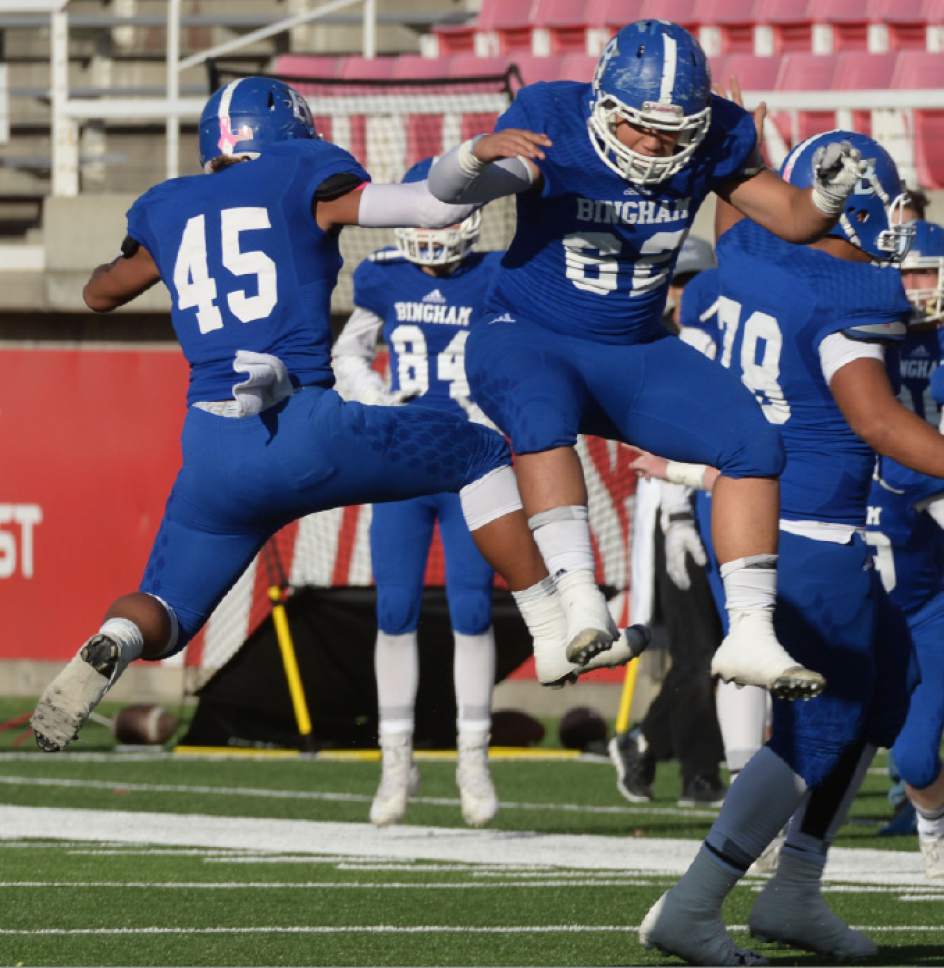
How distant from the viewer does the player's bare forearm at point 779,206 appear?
5441 mm

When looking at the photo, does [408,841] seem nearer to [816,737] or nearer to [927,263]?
[927,263]

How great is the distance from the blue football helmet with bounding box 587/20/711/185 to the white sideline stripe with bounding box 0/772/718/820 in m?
3.95

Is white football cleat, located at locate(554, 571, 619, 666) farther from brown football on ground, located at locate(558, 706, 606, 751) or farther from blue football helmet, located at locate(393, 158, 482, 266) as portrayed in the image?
brown football on ground, located at locate(558, 706, 606, 751)

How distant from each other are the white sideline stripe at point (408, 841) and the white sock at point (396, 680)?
400 mm

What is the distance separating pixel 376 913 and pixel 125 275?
68.9 inches

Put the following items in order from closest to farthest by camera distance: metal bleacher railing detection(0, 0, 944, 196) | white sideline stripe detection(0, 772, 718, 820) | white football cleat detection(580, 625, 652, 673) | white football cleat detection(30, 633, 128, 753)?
white football cleat detection(30, 633, 128, 753)
white football cleat detection(580, 625, 652, 673)
white sideline stripe detection(0, 772, 718, 820)
metal bleacher railing detection(0, 0, 944, 196)

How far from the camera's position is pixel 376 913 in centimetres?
623

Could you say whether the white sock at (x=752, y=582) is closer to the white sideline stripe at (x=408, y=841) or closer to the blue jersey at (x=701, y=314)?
the blue jersey at (x=701, y=314)

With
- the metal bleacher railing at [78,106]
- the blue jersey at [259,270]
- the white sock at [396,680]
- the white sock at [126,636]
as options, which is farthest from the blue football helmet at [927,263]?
the metal bleacher railing at [78,106]

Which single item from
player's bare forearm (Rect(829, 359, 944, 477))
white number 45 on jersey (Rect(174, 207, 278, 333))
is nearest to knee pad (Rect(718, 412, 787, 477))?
player's bare forearm (Rect(829, 359, 944, 477))

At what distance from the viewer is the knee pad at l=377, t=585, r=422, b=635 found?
8734mm

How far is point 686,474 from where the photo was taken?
244 inches

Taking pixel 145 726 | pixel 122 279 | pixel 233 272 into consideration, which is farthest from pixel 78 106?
pixel 233 272

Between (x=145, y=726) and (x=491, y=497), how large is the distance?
6.11m
